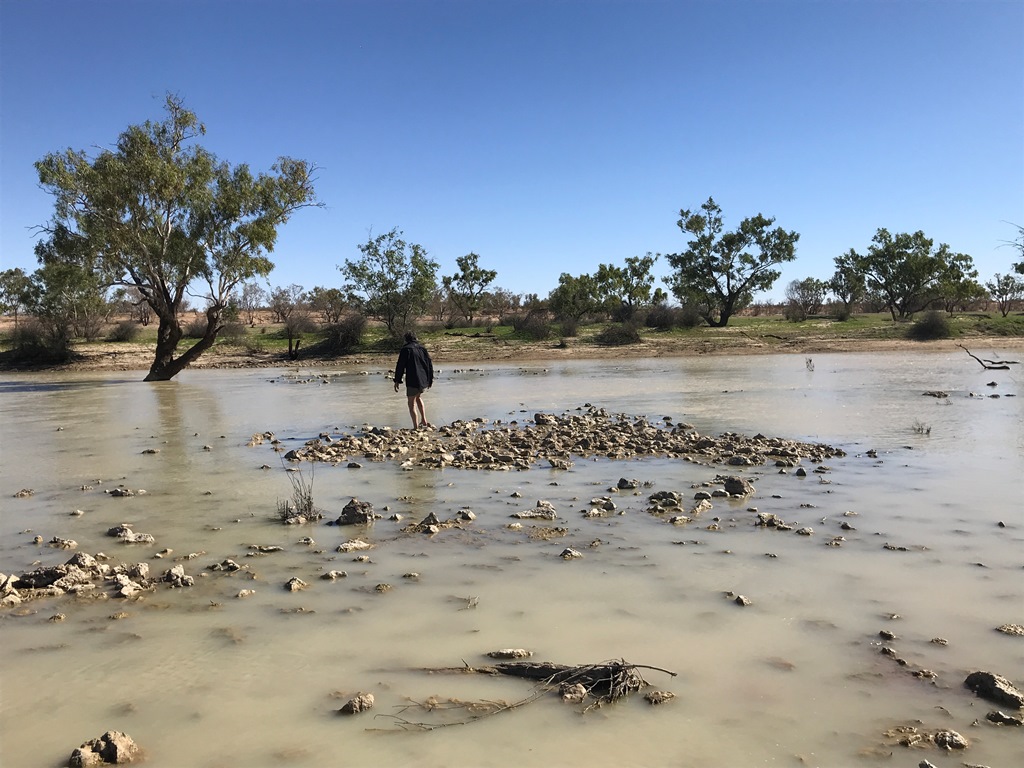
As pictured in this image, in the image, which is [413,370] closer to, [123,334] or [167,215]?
[167,215]

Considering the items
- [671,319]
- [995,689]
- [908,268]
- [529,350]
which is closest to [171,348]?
[529,350]

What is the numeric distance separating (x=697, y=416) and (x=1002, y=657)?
10.5m

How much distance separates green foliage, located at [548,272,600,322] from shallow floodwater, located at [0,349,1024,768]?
44.9m

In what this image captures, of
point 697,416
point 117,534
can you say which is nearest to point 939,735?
point 117,534

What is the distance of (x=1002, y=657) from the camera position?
12.6 feet

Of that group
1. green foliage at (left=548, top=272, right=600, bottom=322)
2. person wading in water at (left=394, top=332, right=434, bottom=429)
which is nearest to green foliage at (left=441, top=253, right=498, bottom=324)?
green foliage at (left=548, top=272, right=600, bottom=322)

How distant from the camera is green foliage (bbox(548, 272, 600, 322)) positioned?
178 feet

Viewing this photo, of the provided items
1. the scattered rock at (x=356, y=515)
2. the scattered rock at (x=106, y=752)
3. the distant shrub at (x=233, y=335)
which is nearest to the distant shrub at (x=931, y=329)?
the distant shrub at (x=233, y=335)

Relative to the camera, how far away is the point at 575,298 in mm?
55219

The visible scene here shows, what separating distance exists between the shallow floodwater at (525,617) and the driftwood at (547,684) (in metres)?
0.04

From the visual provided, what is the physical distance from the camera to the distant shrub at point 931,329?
39.8 m

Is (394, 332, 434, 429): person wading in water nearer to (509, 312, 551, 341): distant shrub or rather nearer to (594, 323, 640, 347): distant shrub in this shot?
(594, 323, 640, 347): distant shrub

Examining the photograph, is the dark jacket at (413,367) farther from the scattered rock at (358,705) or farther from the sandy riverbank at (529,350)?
the sandy riverbank at (529,350)

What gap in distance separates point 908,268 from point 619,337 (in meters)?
28.1
